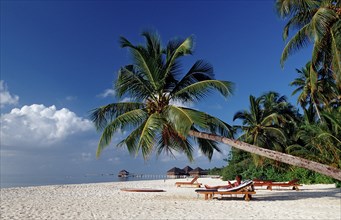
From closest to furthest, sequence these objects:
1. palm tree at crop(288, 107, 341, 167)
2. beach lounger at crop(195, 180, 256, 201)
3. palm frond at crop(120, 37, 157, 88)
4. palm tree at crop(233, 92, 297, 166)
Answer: palm frond at crop(120, 37, 157, 88) → beach lounger at crop(195, 180, 256, 201) → palm tree at crop(288, 107, 341, 167) → palm tree at crop(233, 92, 297, 166)

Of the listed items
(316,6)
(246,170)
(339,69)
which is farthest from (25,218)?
(246,170)

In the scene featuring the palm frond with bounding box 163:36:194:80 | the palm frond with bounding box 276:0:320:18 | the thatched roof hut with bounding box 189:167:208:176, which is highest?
the palm frond with bounding box 276:0:320:18

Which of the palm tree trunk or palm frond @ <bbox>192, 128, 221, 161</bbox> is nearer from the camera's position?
the palm tree trunk

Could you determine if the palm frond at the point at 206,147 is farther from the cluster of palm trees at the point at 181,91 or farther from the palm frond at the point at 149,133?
the palm frond at the point at 149,133

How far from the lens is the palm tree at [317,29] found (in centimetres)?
1060

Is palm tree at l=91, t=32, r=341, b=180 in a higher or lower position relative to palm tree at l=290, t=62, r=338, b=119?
lower

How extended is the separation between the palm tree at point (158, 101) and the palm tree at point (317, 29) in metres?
3.68

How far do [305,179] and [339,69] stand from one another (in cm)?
1339

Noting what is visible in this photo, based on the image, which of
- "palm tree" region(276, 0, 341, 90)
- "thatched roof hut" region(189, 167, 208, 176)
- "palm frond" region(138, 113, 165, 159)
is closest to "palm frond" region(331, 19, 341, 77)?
"palm tree" region(276, 0, 341, 90)

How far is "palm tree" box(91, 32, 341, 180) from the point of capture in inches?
399

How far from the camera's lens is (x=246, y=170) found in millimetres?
28344

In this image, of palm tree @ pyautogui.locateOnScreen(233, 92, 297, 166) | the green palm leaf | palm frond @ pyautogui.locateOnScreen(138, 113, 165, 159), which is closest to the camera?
palm frond @ pyautogui.locateOnScreen(138, 113, 165, 159)

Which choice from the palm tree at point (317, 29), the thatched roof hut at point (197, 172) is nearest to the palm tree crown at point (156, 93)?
the palm tree at point (317, 29)

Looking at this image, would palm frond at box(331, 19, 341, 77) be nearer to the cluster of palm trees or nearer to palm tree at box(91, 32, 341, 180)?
the cluster of palm trees
